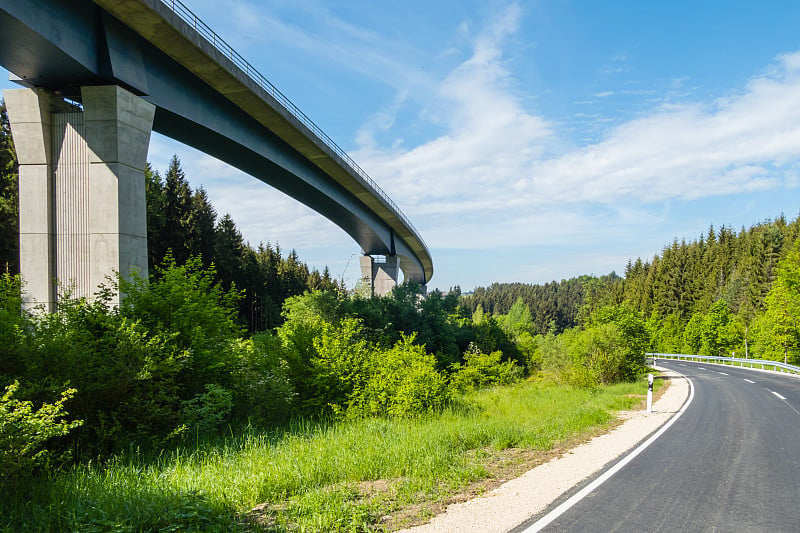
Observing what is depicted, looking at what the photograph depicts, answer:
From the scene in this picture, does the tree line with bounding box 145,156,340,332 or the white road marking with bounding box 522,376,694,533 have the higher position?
the tree line with bounding box 145,156,340,332

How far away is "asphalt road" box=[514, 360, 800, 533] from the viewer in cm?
491

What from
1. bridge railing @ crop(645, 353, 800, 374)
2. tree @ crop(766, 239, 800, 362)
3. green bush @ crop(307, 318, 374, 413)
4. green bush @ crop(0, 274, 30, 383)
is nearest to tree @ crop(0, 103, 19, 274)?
green bush @ crop(307, 318, 374, 413)

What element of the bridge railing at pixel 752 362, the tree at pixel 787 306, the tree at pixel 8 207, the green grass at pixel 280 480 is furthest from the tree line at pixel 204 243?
the tree at pixel 787 306

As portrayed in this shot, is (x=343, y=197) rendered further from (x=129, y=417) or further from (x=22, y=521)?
(x=22, y=521)

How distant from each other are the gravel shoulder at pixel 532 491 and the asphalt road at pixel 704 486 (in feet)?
0.80

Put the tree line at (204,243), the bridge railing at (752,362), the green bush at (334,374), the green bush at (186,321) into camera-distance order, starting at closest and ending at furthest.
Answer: the green bush at (186,321), the green bush at (334,374), the bridge railing at (752,362), the tree line at (204,243)

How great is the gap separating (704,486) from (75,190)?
1429 cm

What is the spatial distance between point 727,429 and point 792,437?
3.74 feet

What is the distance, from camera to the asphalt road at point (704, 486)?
193 inches

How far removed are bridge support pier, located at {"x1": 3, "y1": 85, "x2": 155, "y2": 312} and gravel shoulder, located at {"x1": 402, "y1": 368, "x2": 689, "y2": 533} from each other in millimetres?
10053

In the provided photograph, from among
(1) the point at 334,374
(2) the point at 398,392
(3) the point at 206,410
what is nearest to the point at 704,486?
(2) the point at 398,392

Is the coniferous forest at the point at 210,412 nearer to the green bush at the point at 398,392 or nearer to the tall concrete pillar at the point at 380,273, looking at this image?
the green bush at the point at 398,392

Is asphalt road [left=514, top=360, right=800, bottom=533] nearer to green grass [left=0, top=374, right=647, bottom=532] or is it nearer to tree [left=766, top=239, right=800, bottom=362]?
green grass [left=0, top=374, right=647, bottom=532]

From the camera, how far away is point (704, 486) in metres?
6.20
